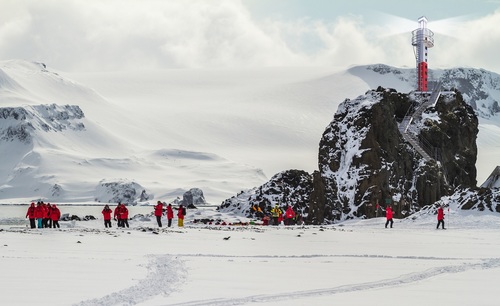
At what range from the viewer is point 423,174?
65.2 m

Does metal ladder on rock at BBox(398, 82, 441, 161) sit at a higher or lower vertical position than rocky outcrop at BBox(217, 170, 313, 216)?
higher

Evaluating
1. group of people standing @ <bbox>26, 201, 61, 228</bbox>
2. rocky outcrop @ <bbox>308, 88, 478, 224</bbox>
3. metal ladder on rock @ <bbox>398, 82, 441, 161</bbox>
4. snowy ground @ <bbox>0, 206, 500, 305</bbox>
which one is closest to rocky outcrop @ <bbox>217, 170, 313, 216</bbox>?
rocky outcrop @ <bbox>308, 88, 478, 224</bbox>

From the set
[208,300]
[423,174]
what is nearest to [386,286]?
[208,300]

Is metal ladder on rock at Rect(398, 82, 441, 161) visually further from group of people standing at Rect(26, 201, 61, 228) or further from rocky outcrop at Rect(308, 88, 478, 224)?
group of people standing at Rect(26, 201, 61, 228)

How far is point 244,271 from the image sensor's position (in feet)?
63.2

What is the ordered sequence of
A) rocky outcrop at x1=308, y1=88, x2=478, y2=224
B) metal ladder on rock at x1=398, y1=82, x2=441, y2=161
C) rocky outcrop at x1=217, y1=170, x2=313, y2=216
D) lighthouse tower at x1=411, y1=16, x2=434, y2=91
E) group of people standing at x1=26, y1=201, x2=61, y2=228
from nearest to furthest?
group of people standing at x1=26, y1=201, x2=61, y2=228, rocky outcrop at x1=308, y1=88, x2=478, y2=224, metal ladder on rock at x1=398, y1=82, x2=441, y2=161, rocky outcrop at x1=217, y1=170, x2=313, y2=216, lighthouse tower at x1=411, y1=16, x2=434, y2=91

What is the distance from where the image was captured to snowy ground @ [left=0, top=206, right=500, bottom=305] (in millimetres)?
14672

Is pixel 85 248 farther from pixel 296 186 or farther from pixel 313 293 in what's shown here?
pixel 296 186

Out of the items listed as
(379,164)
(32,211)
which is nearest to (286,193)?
(379,164)

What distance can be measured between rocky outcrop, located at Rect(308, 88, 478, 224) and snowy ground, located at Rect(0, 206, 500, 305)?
1141 inches

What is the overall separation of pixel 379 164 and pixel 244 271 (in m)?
Result: 44.5

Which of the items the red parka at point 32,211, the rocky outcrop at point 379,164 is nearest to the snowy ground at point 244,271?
the red parka at point 32,211

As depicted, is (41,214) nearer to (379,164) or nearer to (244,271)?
(244,271)

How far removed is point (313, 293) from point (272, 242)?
15.6 m
